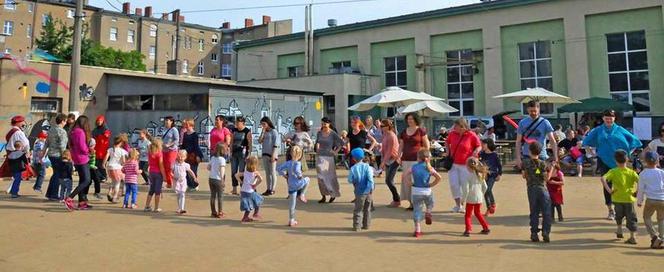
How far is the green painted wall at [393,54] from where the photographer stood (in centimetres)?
3372

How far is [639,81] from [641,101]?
3.45 ft

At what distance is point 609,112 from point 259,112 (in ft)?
60.8

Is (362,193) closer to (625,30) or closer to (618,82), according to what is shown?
(618,82)

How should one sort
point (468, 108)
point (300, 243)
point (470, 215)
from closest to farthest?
point (300, 243)
point (470, 215)
point (468, 108)

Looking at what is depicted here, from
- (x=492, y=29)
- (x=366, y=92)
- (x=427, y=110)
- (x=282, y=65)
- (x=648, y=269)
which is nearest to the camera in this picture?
(x=648, y=269)

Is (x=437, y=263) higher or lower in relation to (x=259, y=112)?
lower

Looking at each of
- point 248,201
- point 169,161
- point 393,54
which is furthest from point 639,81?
point 248,201

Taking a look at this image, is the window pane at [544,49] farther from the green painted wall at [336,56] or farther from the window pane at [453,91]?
the green painted wall at [336,56]

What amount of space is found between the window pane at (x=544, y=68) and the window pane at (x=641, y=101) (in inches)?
180

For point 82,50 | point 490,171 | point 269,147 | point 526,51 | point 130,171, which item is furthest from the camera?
point 82,50

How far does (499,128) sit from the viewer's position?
87.2 feet

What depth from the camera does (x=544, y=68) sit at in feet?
94.4

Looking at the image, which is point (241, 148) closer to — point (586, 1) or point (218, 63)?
point (586, 1)

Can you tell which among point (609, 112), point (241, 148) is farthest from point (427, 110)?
point (609, 112)
